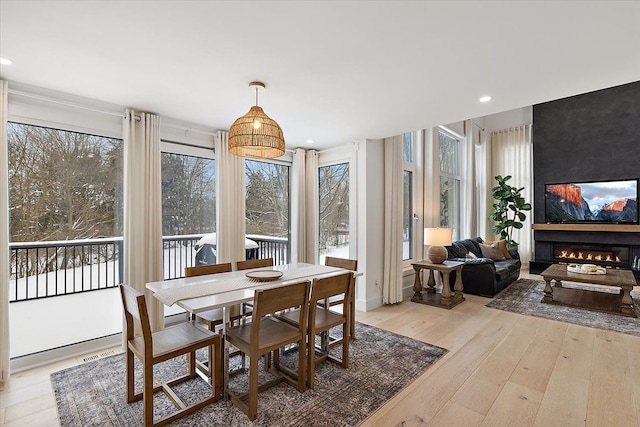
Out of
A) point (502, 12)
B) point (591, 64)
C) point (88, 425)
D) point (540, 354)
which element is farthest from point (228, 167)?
point (540, 354)

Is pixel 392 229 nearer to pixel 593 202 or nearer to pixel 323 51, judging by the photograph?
pixel 323 51

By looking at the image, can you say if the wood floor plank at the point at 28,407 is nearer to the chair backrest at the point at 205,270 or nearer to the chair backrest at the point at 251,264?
the chair backrest at the point at 205,270

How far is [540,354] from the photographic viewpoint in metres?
2.89

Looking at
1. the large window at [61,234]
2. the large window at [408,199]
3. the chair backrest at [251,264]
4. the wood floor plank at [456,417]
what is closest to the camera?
the wood floor plank at [456,417]

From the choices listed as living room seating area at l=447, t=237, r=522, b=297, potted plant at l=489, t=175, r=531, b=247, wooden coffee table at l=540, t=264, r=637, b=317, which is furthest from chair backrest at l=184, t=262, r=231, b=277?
potted plant at l=489, t=175, r=531, b=247

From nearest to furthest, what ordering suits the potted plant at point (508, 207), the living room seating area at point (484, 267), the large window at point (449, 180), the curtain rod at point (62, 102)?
the curtain rod at point (62, 102) < the living room seating area at point (484, 267) < the large window at point (449, 180) < the potted plant at point (508, 207)

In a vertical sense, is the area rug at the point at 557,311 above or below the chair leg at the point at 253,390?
below

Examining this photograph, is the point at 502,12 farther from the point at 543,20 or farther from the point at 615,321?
the point at 615,321

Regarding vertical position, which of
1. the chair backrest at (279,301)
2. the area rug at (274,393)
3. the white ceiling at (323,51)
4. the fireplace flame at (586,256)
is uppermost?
the white ceiling at (323,51)

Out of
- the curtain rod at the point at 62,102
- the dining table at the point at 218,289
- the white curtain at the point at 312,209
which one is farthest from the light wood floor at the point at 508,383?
the curtain rod at the point at 62,102

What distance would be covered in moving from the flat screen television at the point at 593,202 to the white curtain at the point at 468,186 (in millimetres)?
1536

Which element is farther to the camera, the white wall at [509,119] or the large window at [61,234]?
the white wall at [509,119]

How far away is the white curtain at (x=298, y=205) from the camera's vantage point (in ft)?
15.9

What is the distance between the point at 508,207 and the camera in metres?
7.25
